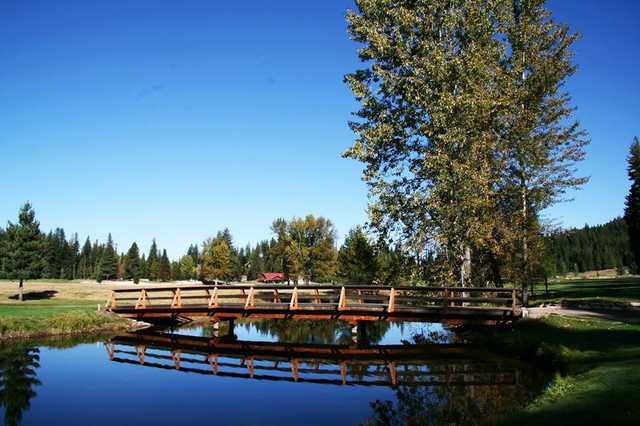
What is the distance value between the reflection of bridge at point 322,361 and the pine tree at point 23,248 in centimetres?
2980

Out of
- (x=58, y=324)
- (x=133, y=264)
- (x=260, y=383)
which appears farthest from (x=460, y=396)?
(x=133, y=264)

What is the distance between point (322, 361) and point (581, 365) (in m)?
9.91

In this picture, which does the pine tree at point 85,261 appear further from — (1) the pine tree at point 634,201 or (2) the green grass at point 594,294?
(1) the pine tree at point 634,201

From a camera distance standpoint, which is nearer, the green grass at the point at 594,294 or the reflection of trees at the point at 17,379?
the reflection of trees at the point at 17,379

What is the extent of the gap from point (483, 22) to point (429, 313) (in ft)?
52.2

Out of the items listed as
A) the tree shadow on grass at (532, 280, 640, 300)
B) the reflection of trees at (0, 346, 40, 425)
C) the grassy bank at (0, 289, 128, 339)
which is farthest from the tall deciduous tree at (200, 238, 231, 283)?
the reflection of trees at (0, 346, 40, 425)

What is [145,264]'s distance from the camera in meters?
138

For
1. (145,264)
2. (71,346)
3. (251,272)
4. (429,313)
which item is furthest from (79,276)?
(429,313)

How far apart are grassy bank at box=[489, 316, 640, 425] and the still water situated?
103cm

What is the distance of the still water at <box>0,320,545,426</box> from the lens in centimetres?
1259

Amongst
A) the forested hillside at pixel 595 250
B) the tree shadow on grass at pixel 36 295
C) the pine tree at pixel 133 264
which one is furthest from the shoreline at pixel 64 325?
the forested hillside at pixel 595 250

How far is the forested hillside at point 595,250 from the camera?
153375mm

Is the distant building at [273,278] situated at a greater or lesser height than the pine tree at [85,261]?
lesser

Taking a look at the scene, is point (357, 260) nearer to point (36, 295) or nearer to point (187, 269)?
point (36, 295)
